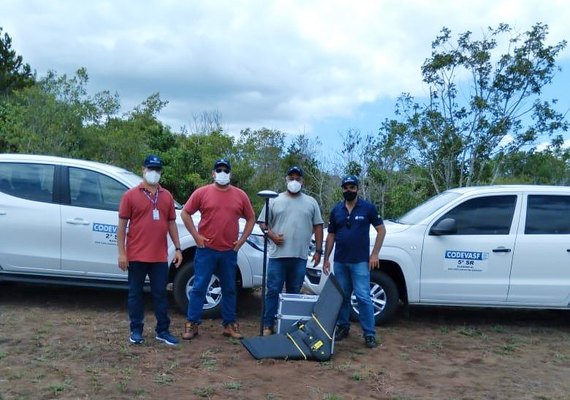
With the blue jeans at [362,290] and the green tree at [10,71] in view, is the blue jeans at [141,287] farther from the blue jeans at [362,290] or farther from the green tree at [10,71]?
the green tree at [10,71]

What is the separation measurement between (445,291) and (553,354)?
126cm

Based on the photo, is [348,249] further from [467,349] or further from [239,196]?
[467,349]

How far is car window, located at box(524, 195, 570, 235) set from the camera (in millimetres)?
7152

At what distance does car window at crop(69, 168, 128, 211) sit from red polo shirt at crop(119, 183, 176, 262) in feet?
4.75

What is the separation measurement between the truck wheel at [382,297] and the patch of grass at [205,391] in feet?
8.47

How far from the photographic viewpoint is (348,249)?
618 cm

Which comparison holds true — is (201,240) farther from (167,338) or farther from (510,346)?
(510,346)

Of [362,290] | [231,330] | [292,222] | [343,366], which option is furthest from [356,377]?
Result: [292,222]

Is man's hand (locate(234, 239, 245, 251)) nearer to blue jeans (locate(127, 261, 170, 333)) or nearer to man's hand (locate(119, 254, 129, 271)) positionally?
blue jeans (locate(127, 261, 170, 333))

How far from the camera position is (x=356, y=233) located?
20.3ft

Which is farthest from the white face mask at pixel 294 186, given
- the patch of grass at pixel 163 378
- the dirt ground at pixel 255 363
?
the patch of grass at pixel 163 378

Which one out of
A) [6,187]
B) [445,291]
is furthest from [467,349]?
[6,187]

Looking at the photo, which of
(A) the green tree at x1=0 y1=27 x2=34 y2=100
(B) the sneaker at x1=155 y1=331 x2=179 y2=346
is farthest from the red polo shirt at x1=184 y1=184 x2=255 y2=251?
(A) the green tree at x1=0 y1=27 x2=34 y2=100

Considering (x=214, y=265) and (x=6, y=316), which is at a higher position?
(x=214, y=265)
